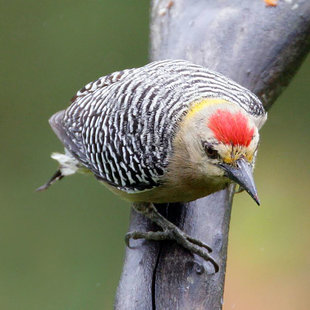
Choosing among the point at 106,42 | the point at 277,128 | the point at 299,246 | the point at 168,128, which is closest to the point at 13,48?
the point at 106,42

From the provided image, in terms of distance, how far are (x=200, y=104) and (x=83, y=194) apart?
10.2ft

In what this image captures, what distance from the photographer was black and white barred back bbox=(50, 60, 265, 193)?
3.19 m

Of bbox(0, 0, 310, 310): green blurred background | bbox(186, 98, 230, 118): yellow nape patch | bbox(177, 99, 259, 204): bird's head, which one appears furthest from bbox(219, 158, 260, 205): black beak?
bbox(0, 0, 310, 310): green blurred background

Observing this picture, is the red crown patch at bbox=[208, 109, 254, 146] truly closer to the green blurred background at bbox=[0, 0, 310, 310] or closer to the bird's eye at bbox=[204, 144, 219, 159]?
the bird's eye at bbox=[204, 144, 219, 159]

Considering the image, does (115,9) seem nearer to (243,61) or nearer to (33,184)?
(33,184)

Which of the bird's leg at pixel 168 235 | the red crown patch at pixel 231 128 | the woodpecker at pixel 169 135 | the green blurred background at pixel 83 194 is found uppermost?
the red crown patch at pixel 231 128

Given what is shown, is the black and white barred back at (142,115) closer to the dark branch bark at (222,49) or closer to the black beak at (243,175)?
the dark branch bark at (222,49)

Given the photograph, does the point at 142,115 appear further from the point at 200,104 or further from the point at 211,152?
the point at 211,152

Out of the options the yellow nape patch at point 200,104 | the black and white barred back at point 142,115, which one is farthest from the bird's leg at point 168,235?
the yellow nape patch at point 200,104

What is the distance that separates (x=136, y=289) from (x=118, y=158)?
2.23 feet

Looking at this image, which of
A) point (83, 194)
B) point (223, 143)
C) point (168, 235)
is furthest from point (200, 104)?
point (83, 194)

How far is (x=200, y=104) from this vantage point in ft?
10.2

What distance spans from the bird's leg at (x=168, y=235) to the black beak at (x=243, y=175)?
1.35ft

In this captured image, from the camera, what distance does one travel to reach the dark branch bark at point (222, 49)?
3230mm
